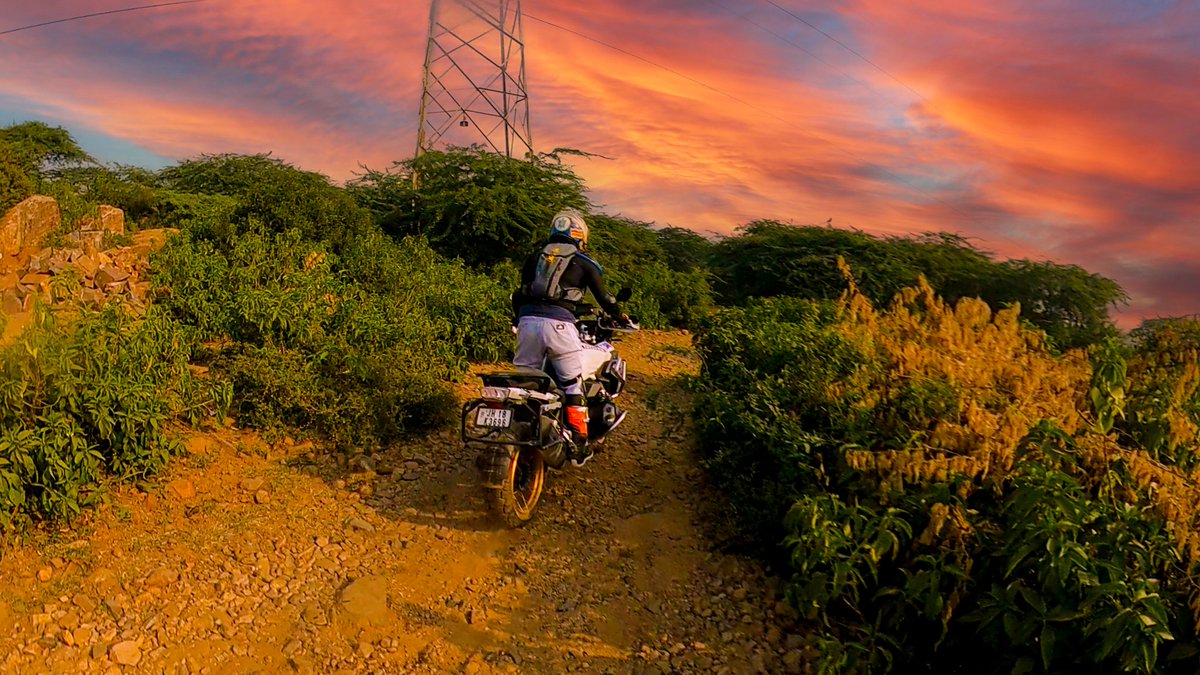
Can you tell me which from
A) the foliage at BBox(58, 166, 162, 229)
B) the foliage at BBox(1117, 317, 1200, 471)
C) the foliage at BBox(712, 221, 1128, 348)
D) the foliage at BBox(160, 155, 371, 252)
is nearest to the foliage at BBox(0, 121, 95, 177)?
the foliage at BBox(58, 166, 162, 229)

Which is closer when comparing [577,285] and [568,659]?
[568,659]

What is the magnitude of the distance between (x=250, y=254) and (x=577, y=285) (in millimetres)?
5000

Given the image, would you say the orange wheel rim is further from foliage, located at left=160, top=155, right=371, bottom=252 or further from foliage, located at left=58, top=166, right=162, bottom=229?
foliage, located at left=58, top=166, right=162, bottom=229

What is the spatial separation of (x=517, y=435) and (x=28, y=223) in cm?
848

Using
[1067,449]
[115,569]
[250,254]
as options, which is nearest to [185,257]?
[250,254]

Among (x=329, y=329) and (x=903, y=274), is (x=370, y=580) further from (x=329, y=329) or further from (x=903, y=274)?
(x=903, y=274)

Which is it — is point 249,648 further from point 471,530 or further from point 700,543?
point 700,543

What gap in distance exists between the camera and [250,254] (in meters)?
8.62

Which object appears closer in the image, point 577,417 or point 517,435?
point 517,435

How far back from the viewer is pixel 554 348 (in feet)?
17.8

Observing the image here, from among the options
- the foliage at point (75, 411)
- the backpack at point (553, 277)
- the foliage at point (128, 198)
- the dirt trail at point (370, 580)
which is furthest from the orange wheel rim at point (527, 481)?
the foliage at point (128, 198)

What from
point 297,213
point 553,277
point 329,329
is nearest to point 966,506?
point 553,277

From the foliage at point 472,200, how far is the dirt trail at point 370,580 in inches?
272

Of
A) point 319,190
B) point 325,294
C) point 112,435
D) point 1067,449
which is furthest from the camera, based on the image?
point 319,190
